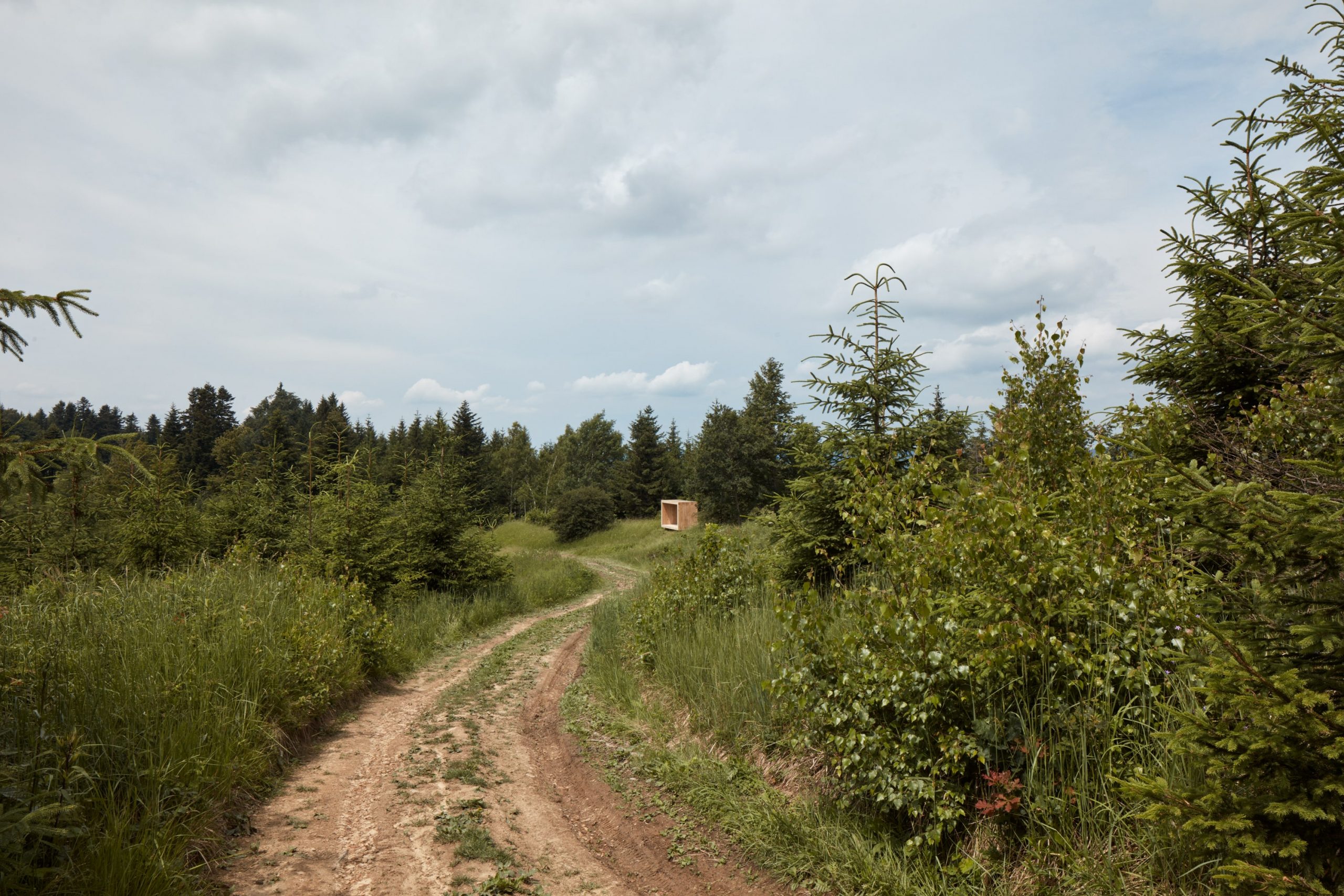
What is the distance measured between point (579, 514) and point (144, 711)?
1288 inches

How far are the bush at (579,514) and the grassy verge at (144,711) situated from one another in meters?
28.9

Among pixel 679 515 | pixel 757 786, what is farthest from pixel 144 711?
pixel 679 515

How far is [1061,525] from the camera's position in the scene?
4637mm

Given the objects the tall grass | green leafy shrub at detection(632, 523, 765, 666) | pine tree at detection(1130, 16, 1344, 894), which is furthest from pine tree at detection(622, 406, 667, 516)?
pine tree at detection(1130, 16, 1344, 894)

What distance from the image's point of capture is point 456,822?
15.8 feet

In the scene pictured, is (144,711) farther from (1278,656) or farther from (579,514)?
(579,514)

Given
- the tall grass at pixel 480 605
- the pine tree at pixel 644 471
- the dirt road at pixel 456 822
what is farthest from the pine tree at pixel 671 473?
the dirt road at pixel 456 822

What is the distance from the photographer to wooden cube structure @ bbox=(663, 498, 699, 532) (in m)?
33.2

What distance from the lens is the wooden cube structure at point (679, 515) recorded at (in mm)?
33219

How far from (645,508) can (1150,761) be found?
46014 mm

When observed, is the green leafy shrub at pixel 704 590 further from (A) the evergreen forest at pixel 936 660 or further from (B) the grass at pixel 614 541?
(B) the grass at pixel 614 541

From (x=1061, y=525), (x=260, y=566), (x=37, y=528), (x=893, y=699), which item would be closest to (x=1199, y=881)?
(x=893, y=699)

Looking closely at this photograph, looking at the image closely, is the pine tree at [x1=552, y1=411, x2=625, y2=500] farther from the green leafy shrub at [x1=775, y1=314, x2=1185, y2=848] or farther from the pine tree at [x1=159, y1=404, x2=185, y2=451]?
the green leafy shrub at [x1=775, y1=314, x2=1185, y2=848]

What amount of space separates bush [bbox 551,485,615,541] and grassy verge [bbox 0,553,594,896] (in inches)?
1136
